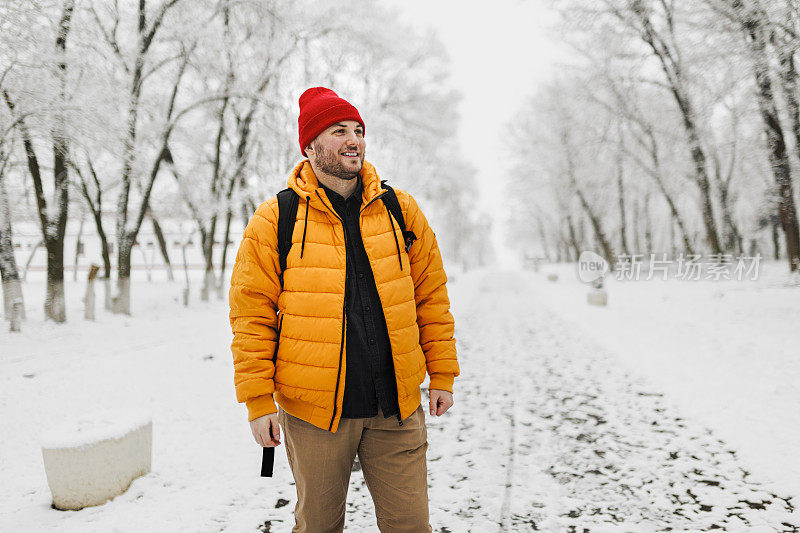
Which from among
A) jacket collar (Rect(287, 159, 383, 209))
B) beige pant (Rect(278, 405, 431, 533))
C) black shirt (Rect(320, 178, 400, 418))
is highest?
jacket collar (Rect(287, 159, 383, 209))

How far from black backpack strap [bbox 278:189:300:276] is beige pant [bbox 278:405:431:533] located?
699mm

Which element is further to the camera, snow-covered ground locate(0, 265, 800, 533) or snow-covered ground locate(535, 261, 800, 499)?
snow-covered ground locate(535, 261, 800, 499)

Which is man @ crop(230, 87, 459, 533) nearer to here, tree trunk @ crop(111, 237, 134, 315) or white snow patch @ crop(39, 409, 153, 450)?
white snow patch @ crop(39, 409, 153, 450)

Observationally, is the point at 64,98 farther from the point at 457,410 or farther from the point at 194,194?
the point at 194,194

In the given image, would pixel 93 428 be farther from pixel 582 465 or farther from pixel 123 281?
pixel 123 281

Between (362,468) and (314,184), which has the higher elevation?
(314,184)

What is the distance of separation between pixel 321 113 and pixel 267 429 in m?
1.34

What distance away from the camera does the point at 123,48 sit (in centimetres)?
1230

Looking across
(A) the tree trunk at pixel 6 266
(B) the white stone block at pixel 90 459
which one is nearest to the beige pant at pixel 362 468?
(B) the white stone block at pixel 90 459

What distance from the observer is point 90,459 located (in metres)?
3.42

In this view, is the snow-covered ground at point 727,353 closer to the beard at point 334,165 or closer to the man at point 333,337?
the man at point 333,337

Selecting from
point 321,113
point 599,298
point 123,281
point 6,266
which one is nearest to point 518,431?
point 321,113

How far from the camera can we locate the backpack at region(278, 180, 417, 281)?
193cm

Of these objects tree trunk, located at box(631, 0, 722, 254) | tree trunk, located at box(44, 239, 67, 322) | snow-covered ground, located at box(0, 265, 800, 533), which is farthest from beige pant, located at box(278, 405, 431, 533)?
tree trunk, located at box(631, 0, 722, 254)
